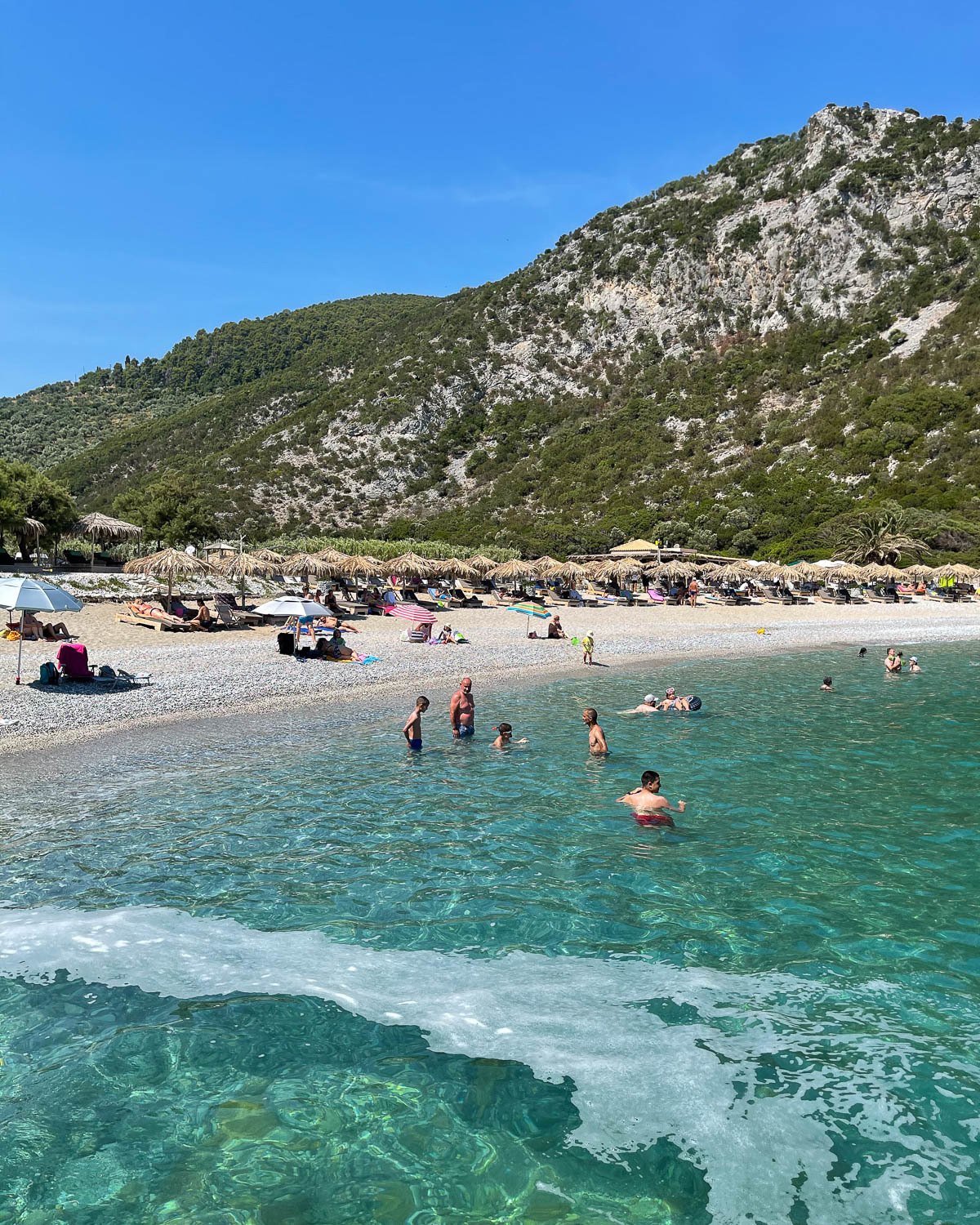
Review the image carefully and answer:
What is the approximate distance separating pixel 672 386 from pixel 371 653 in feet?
248

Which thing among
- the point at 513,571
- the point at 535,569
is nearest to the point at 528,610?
the point at 513,571

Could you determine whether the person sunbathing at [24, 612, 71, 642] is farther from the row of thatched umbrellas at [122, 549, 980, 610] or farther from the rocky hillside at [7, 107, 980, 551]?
the rocky hillside at [7, 107, 980, 551]

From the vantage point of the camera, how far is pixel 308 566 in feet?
110

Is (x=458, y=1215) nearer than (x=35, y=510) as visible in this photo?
Yes

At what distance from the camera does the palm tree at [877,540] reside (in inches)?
2046

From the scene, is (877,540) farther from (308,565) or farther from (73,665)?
(73,665)

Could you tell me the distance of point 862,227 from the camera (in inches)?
3420

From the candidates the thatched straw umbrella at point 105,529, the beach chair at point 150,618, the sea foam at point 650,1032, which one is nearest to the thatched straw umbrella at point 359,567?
the beach chair at point 150,618

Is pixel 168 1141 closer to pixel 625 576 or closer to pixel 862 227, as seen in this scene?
pixel 625 576

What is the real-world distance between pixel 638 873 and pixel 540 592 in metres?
36.7

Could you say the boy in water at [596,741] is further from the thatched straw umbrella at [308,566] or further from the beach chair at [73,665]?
the thatched straw umbrella at [308,566]

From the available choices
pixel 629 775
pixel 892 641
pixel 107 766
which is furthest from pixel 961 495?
pixel 107 766

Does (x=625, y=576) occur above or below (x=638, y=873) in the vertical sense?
above

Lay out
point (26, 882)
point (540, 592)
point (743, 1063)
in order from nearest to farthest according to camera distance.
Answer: point (743, 1063) < point (26, 882) < point (540, 592)
